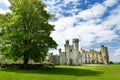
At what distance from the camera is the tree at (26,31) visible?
4094cm

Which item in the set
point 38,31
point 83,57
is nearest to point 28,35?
point 38,31

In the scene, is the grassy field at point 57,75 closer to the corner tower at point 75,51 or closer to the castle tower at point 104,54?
the corner tower at point 75,51

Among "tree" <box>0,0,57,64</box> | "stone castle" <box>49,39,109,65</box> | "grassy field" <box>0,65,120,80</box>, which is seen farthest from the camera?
"stone castle" <box>49,39,109,65</box>

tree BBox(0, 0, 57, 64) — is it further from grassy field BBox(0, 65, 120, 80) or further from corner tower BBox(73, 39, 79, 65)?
corner tower BBox(73, 39, 79, 65)

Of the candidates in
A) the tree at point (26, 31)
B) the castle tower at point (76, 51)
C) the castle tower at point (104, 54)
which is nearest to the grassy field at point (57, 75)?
the tree at point (26, 31)

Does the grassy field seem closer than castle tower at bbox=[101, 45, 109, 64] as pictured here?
Yes

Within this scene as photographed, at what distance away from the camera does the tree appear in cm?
4094

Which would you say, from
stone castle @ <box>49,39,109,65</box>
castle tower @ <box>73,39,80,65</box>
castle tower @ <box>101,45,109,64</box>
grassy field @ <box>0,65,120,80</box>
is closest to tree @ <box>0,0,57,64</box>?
grassy field @ <box>0,65,120,80</box>

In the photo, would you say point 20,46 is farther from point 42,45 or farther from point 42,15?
point 42,15

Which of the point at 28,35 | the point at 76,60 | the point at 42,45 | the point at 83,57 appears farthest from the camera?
the point at 83,57

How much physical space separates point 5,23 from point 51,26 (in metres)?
9.34

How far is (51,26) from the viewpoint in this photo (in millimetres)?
44438

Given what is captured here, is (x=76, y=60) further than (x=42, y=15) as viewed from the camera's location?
Yes

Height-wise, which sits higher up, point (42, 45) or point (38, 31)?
point (38, 31)
